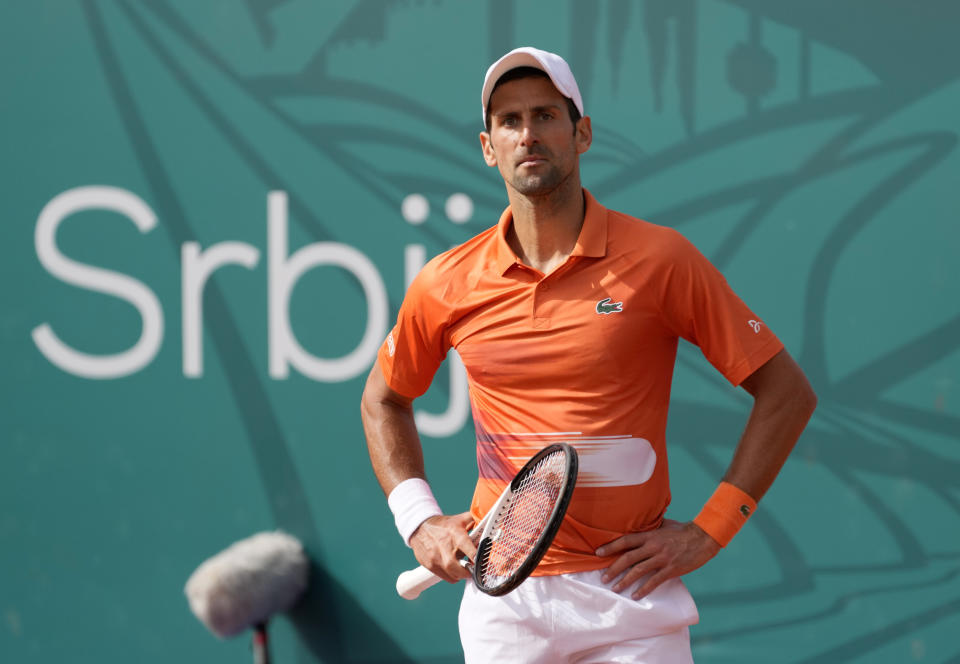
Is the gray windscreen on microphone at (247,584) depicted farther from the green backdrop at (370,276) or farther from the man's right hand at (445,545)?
the man's right hand at (445,545)

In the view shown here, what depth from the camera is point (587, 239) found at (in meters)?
2.14

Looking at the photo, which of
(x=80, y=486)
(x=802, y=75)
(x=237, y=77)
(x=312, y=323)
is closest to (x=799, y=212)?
(x=802, y=75)

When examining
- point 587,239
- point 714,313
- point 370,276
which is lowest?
point 714,313

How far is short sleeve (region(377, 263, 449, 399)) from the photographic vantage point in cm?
227

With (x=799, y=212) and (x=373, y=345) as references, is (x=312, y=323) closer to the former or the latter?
(x=373, y=345)

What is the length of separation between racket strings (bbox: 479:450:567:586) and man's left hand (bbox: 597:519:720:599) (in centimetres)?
19

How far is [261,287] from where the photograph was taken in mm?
3777

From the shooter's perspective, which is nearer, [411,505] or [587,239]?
[587,239]

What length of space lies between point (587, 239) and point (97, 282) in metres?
2.38

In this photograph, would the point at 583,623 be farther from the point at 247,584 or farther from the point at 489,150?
the point at 247,584

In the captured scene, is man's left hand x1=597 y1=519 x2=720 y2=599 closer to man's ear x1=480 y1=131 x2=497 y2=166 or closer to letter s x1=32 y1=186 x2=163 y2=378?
man's ear x1=480 y1=131 x2=497 y2=166

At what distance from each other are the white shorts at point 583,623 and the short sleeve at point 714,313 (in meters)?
0.48

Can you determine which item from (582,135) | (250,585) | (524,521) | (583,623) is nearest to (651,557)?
(583,623)

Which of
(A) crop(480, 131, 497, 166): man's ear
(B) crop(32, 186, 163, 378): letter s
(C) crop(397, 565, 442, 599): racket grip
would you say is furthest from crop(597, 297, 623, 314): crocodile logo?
(B) crop(32, 186, 163, 378): letter s
